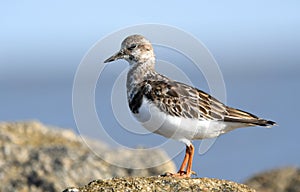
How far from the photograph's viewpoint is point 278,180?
31.0 meters

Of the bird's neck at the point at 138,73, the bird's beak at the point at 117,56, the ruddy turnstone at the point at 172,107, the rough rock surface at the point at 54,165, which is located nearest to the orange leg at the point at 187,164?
the ruddy turnstone at the point at 172,107

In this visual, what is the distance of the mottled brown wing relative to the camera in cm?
2158

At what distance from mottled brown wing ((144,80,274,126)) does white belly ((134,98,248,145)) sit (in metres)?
0.18

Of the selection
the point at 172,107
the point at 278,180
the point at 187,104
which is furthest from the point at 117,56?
the point at 278,180

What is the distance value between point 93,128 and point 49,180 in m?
5.52

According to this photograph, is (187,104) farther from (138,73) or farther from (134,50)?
(134,50)

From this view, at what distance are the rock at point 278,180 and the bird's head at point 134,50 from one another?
958 cm

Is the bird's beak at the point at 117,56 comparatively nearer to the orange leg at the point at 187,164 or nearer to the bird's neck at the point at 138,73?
the bird's neck at the point at 138,73

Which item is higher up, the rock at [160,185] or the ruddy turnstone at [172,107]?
the ruddy turnstone at [172,107]

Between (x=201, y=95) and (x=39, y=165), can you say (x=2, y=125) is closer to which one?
(x=39, y=165)

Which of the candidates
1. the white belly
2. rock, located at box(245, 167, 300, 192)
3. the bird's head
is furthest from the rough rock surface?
the white belly

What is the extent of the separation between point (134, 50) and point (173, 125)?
2.78 meters

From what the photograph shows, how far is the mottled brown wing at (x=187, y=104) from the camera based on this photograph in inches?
850

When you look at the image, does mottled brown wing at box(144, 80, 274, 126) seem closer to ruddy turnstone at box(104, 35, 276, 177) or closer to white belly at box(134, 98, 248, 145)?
ruddy turnstone at box(104, 35, 276, 177)
